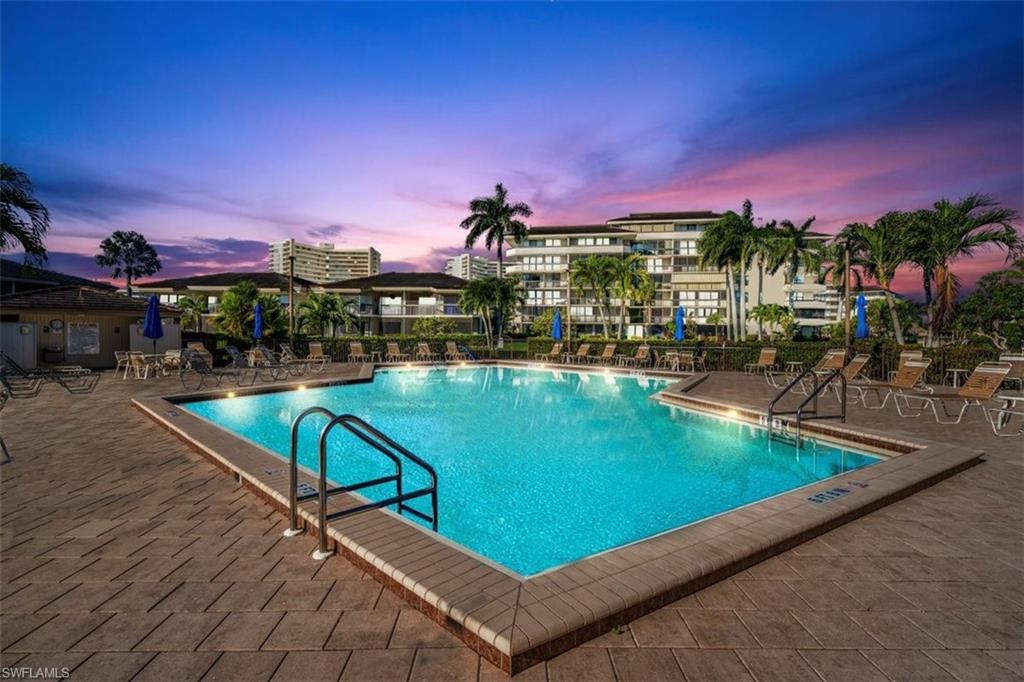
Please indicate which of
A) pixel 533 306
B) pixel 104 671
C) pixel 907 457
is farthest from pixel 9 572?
pixel 533 306

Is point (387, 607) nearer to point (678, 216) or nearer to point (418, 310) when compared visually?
point (418, 310)

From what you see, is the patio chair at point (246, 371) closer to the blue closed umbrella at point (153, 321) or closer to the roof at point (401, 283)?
the blue closed umbrella at point (153, 321)

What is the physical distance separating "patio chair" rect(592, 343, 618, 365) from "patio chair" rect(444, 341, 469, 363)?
286 inches

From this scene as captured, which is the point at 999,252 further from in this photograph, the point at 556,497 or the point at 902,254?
the point at 556,497

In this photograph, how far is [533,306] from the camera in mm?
63719

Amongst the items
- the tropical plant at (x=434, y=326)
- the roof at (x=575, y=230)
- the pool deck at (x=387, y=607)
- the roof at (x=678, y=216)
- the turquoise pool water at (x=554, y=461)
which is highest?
the roof at (x=678, y=216)

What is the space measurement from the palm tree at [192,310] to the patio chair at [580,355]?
30.6 metres

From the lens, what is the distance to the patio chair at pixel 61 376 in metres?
12.7

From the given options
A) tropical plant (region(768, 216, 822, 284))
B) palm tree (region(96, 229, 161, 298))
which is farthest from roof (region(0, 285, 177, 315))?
tropical plant (region(768, 216, 822, 284))

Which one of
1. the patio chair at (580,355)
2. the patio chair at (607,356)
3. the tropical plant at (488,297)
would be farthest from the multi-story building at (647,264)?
the patio chair at (607,356)

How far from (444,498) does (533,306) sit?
2280 inches

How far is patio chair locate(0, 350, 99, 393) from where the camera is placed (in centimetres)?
1273

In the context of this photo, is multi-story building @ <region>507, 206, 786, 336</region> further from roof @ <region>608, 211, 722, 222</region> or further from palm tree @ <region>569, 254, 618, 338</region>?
palm tree @ <region>569, 254, 618, 338</region>

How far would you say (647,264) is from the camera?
208 ft
